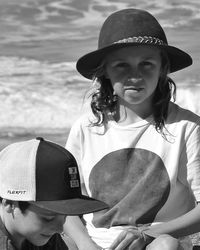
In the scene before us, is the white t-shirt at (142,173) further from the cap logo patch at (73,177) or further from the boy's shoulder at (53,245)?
the cap logo patch at (73,177)

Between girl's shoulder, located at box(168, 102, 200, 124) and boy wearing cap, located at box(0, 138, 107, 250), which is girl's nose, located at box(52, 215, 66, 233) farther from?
girl's shoulder, located at box(168, 102, 200, 124)

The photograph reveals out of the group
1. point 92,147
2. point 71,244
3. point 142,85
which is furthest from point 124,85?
point 71,244

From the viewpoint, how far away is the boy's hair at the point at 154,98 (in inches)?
155

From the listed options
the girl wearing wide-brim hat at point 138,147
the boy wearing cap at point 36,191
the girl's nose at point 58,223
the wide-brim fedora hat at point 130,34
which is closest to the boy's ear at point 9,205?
the boy wearing cap at point 36,191

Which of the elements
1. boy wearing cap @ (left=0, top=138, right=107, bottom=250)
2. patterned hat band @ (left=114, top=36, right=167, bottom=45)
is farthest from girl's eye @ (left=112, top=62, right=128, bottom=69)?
boy wearing cap @ (left=0, top=138, right=107, bottom=250)

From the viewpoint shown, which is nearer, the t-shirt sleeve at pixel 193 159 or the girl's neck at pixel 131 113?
the t-shirt sleeve at pixel 193 159

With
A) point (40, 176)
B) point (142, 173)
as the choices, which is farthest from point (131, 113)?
point (40, 176)

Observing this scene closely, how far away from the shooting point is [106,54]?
399 cm

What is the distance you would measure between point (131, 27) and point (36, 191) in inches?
47.4

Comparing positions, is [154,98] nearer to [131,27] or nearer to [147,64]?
[147,64]

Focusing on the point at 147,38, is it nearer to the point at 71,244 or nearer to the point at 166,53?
the point at 166,53

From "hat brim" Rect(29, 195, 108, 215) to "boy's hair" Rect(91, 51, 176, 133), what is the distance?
0.81 m

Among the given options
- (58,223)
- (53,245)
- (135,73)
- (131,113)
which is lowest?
(53,245)

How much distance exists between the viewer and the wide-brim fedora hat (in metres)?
3.90
